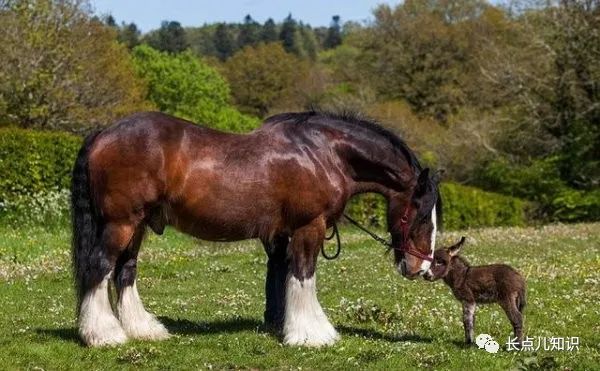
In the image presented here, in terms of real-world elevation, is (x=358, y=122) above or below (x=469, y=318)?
above

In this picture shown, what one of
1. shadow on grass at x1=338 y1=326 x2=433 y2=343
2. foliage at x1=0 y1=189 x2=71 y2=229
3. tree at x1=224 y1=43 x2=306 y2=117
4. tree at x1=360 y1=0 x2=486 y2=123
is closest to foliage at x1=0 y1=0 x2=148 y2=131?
foliage at x1=0 y1=189 x2=71 y2=229

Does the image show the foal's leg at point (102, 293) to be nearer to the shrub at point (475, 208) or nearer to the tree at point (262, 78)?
the shrub at point (475, 208)

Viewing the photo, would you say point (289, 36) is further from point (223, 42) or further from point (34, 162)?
point (34, 162)

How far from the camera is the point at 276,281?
11297 millimetres

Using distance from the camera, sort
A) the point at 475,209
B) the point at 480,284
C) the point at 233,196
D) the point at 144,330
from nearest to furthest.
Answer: the point at 480,284 → the point at 233,196 → the point at 144,330 → the point at 475,209

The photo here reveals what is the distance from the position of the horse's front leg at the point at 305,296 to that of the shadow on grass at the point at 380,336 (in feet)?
2.61

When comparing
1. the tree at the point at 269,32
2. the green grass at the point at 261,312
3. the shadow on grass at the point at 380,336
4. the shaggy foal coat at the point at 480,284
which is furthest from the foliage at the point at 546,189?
the tree at the point at 269,32

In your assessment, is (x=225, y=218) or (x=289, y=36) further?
(x=289, y=36)

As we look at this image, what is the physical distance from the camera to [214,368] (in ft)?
30.2

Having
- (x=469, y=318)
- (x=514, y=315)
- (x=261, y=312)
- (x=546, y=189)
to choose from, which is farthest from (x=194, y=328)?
(x=546, y=189)

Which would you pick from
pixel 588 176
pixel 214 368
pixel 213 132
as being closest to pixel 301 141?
pixel 213 132

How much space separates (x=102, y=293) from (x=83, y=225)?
2.95 ft

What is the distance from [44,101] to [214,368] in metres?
31.8

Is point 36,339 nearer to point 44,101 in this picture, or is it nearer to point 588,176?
point 44,101
